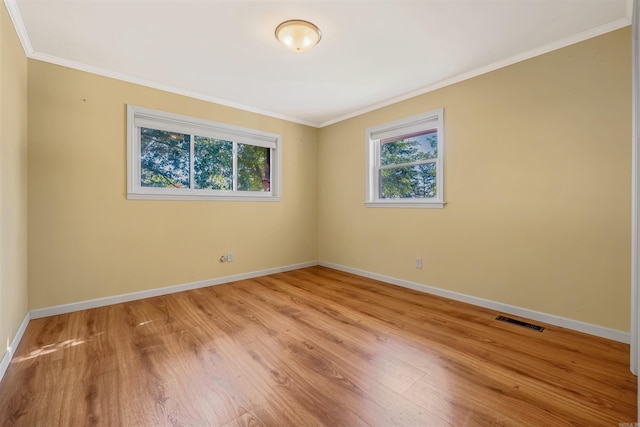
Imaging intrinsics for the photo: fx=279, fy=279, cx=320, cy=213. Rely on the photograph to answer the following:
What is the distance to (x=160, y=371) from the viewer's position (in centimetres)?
178

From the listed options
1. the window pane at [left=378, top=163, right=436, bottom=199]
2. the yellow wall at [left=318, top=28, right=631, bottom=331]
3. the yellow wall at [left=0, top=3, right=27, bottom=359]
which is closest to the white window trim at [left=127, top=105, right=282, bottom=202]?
the yellow wall at [left=0, top=3, right=27, bottom=359]

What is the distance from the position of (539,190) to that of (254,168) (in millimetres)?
3486

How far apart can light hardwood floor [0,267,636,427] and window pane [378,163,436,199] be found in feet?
4.73

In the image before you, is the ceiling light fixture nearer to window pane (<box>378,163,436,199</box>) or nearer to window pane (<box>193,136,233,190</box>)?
window pane (<box>193,136,233,190</box>)

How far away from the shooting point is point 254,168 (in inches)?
167

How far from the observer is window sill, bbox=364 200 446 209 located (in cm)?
332

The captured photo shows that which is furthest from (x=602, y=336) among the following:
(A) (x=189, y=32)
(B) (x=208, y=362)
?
(A) (x=189, y=32)

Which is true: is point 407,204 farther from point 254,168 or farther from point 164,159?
point 164,159

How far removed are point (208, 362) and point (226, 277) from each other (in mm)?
2016

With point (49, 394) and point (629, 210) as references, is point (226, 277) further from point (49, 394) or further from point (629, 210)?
point (629, 210)

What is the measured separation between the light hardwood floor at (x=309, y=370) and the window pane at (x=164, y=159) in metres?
1.49

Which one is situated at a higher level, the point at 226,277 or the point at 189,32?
the point at 189,32

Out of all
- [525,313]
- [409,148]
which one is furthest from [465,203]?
[525,313]

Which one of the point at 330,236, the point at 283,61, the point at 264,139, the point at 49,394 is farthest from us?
the point at 330,236
